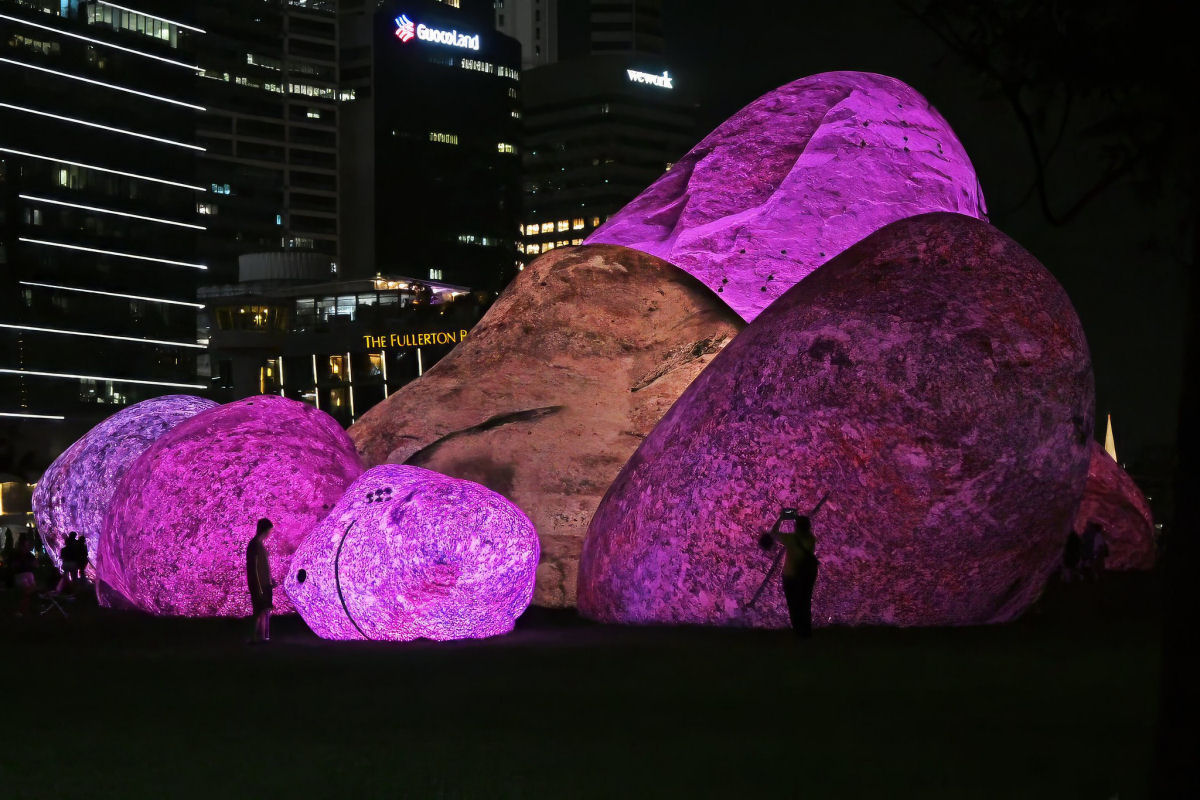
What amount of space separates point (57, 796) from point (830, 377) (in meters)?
8.64

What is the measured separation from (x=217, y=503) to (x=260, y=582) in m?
2.12

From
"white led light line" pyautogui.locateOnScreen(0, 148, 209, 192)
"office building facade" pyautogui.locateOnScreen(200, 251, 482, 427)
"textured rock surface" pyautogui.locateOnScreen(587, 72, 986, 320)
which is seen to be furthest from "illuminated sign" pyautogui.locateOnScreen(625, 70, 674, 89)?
"textured rock surface" pyautogui.locateOnScreen(587, 72, 986, 320)

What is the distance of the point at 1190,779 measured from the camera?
20.5 ft

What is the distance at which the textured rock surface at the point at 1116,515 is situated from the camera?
2527cm

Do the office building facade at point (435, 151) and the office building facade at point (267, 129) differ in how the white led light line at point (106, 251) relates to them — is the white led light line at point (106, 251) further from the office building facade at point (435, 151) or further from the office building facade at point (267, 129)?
the office building facade at point (435, 151)

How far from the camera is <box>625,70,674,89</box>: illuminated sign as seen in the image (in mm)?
→ 174375

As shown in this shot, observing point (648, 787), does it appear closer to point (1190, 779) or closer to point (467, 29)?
point (1190, 779)

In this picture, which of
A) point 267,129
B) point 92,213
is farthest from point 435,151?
point 92,213

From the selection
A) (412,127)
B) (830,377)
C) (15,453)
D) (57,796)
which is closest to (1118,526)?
(830,377)

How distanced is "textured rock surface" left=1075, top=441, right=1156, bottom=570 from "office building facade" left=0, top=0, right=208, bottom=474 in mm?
70475

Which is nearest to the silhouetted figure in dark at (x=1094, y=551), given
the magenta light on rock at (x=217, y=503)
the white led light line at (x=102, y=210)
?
the magenta light on rock at (x=217, y=503)

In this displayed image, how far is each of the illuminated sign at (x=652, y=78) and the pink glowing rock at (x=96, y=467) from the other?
156 meters

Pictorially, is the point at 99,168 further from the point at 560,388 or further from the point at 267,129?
the point at 560,388

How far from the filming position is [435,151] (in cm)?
15388
